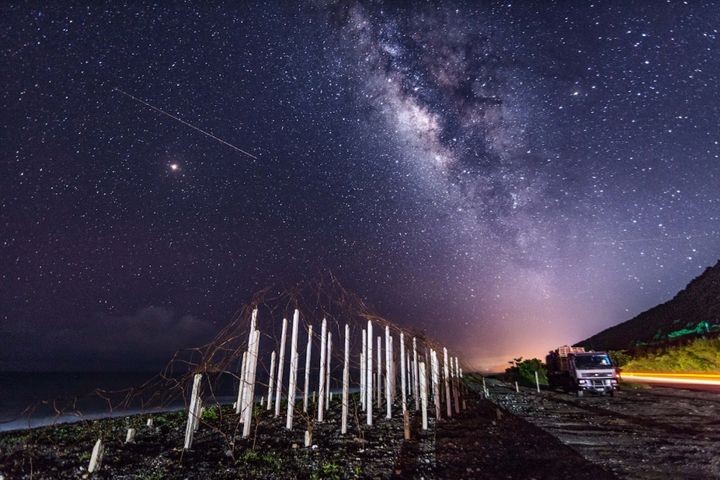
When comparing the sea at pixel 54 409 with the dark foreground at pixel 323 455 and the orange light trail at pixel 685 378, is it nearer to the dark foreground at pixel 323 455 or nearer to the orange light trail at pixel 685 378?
the dark foreground at pixel 323 455

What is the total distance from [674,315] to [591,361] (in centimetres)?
5831

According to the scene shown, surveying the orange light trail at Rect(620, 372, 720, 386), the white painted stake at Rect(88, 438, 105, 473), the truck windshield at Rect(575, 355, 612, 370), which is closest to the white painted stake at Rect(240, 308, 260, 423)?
the white painted stake at Rect(88, 438, 105, 473)

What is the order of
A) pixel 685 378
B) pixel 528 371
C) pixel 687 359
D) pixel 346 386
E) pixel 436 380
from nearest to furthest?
pixel 346 386 < pixel 436 380 < pixel 685 378 < pixel 687 359 < pixel 528 371

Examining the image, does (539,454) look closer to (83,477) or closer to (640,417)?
(640,417)

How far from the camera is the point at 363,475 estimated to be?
7133mm

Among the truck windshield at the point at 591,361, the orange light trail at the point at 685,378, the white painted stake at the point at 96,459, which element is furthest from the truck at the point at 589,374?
the white painted stake at the point at 96,459

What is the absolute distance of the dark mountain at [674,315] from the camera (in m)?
55.9

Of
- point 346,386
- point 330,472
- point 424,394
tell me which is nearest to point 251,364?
point 346,386

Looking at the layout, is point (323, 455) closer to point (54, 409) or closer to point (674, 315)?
point (54, 409)

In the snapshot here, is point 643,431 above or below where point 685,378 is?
below

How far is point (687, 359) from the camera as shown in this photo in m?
31.9

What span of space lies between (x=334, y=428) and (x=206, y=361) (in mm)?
5397

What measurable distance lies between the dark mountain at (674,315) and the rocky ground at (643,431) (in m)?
45.7

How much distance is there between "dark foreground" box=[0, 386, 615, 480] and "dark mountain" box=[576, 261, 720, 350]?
186 feet
